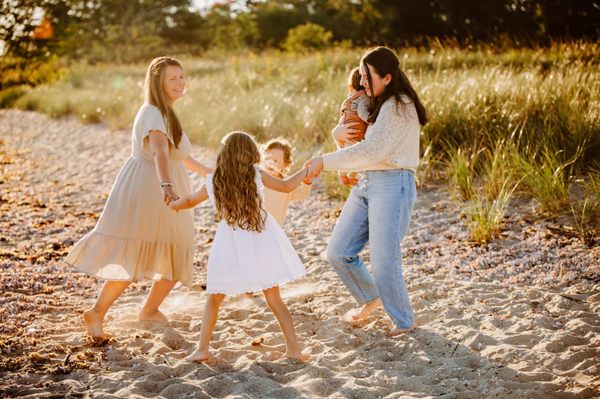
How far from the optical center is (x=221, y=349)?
448cm

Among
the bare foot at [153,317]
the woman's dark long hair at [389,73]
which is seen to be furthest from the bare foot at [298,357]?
the woman's dark long hair at [389,73]

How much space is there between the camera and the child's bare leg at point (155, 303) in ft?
16.4

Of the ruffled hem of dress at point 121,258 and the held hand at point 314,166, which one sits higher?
the held hand at point 314,166

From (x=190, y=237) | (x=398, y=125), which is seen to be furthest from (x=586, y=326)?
(x=190, y=237)

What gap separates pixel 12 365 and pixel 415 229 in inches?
176

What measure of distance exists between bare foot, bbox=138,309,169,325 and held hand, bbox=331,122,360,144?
1.97 meters

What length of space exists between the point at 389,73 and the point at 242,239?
1.42 metres

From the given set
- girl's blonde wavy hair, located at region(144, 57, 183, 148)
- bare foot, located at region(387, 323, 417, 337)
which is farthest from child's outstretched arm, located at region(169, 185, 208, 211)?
bare foot, located at region(387, 323, 417, 337)

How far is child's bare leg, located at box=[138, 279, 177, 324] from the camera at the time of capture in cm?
501

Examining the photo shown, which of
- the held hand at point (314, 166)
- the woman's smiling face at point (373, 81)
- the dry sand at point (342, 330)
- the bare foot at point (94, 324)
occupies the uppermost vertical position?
the woman's smiling face at point (373, 81)

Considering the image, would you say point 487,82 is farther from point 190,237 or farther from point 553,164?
point 190,237

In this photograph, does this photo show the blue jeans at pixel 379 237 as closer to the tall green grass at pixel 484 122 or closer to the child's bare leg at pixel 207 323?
the child's bare leg at pixel 207 323

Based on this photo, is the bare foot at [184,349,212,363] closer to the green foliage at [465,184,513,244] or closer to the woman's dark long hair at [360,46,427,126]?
the woman's dark long hair at [360,46,427,126]

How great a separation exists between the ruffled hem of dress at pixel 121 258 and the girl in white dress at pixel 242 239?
71cm
